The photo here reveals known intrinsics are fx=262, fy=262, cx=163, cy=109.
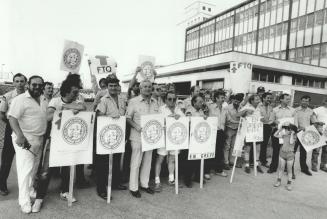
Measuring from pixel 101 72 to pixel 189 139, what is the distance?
119 inches

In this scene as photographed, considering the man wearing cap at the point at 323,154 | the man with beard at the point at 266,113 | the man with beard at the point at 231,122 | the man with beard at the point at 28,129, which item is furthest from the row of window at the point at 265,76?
the man with beard at the point at 28,129

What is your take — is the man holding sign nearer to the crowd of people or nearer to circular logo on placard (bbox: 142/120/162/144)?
the crowd of people

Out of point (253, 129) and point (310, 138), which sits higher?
point (253, 129)

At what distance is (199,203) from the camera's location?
182 inches

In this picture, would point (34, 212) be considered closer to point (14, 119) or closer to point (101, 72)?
point (14, 119)

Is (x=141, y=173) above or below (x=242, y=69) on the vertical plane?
below

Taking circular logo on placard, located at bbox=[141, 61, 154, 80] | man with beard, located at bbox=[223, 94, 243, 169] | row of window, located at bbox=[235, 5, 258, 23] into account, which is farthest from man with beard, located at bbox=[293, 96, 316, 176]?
row of window, located at bbox=[235, 5, 258, 23]

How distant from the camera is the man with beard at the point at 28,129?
12.4ft

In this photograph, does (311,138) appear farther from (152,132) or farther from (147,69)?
(147,69)

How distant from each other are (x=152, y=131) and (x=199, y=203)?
152cm

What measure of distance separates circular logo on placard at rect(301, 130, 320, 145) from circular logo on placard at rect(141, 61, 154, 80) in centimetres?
420

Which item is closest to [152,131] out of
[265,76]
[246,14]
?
[265,76]

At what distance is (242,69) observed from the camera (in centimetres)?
2577

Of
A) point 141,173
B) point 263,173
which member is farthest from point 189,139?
point 263,173
